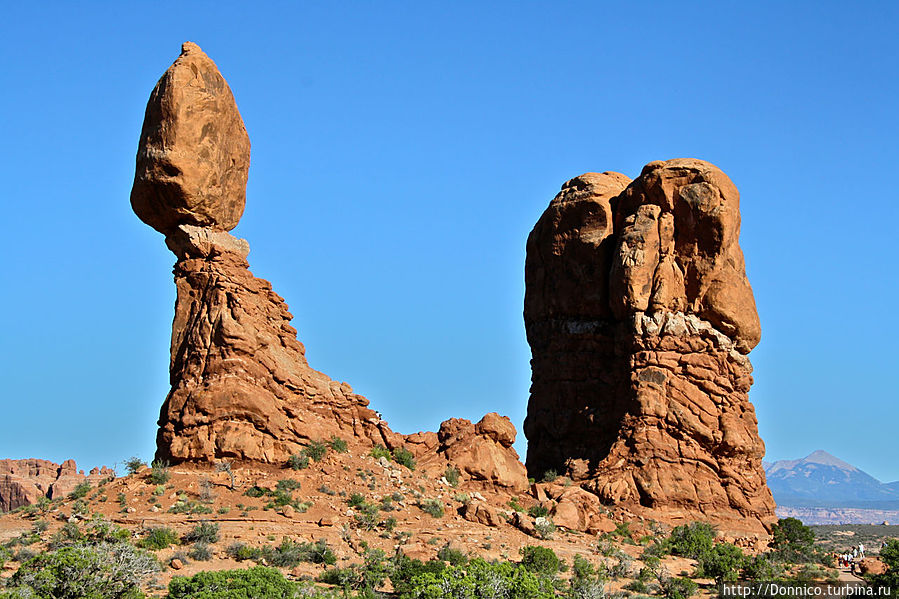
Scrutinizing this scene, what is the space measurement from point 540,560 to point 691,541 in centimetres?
680

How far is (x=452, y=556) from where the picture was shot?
28453 mm

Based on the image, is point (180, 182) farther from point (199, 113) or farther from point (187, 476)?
point (187, 476)

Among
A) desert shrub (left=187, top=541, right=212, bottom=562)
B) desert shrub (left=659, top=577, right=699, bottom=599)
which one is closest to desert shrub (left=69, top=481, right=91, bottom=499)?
desert shrub (left=187, top=541, right=212, bottom=562)

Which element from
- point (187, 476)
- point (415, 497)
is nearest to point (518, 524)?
point (415, 497)

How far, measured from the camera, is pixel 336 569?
27.4m

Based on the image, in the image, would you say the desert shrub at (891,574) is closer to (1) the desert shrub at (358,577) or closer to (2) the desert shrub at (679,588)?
(2) the desert shrub at (679,588)

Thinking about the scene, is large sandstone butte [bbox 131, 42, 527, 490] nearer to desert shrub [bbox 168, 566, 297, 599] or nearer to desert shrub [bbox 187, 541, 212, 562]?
desert shrub [bbox 187, 541, 212, 562]

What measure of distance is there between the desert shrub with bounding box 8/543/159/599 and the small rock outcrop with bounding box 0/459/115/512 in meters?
26.0

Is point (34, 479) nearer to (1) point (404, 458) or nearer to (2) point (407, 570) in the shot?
(1) point (404, 458)

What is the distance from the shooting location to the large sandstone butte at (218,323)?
3228cm

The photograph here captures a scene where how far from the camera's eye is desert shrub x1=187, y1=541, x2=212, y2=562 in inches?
1053

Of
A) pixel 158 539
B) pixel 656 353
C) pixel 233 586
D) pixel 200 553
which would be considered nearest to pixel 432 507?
pixel 200 553

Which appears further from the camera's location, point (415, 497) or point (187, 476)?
point (415, 497)

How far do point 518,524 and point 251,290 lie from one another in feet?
35.7
